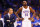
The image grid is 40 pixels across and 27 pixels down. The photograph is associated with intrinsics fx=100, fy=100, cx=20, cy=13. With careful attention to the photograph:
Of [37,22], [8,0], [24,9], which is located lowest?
[37,22]

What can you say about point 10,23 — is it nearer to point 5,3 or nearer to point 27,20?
point 27,20

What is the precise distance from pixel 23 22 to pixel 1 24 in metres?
0.90

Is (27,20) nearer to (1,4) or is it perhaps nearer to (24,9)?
(24,9)

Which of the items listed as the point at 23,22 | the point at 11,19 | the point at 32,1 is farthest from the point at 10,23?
the point at 32,1

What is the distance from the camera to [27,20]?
367 centimetres

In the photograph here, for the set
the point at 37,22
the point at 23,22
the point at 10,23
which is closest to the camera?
the point at 10,23

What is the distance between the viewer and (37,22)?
4.18 meters

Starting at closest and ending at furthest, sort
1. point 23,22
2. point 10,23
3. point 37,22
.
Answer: point 10,23 < point 23,22 < point 37,22

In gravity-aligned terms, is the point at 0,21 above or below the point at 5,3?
below

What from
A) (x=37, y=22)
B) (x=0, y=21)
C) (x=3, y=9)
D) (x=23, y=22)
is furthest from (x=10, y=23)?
(x=3, y=9)

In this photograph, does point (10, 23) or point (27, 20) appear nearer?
point (10, 23)

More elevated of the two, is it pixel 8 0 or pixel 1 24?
pixel 8 0

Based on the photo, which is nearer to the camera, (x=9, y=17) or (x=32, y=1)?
(x=9, y=17)

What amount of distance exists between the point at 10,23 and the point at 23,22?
2.50 feet
